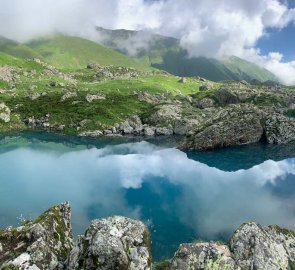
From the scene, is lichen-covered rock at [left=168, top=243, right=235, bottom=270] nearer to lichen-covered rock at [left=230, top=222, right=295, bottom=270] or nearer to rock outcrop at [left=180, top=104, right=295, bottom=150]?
lichen-covered rock at [left=230, top=222, right=295, bottom=270]

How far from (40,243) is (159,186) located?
3411cm

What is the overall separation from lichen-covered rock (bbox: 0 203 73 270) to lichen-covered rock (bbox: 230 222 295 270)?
422 inches

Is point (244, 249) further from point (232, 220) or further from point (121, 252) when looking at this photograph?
point (232, 220)

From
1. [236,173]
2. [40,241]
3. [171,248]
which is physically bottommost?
[236,173]

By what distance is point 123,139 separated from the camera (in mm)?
105500

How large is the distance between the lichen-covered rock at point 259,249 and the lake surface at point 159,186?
39.2 ft

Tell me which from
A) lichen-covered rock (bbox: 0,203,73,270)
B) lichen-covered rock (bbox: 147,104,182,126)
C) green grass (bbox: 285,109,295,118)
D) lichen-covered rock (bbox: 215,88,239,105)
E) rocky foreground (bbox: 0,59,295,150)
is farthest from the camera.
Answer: lichen-covered rock (bbox: 215,88,239,105)

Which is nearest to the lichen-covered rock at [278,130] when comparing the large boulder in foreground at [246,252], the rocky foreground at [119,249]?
the rocky foreground at [119,249]

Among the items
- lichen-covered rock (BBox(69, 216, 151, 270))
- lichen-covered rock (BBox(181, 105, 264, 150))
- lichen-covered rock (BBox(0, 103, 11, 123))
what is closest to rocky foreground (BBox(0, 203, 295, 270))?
lichen-covered rock (BBox(69, 216, 151, 270))

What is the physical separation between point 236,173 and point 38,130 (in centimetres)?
6919

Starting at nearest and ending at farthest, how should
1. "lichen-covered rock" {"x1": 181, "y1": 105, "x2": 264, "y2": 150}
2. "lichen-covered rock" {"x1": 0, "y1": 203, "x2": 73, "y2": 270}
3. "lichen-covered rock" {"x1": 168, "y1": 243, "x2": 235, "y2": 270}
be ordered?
"lichen-covered rock" {"x1": 168, "y1": 243, "x2": 235, "y2": 270} < "lichen-covered rock" {"x1": 0, "y1": 203, "x2": 73, "y2": 270} < "lichen-covered rock" {"x1": 181, "y1": 105, "x2": 264, "y2": 150}

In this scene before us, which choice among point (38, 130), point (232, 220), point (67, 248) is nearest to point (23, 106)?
point (38, 130)

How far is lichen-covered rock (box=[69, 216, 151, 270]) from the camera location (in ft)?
67.1

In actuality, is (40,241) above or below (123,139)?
above
